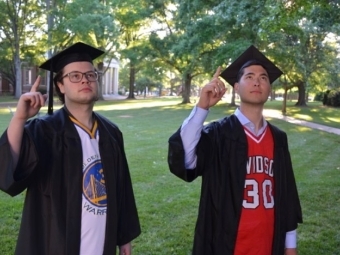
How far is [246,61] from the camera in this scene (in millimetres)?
2689

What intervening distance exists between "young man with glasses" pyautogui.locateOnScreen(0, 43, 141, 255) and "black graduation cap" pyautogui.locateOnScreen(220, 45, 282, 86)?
887 millimetres

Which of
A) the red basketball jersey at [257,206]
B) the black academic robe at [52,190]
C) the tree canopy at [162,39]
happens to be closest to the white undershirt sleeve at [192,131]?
the red basketball jersey at [257,206]

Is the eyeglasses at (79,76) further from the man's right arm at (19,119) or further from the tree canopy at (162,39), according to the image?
the tree canopy at (162,39)

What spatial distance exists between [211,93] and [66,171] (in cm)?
89

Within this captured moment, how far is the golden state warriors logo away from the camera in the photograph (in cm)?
228

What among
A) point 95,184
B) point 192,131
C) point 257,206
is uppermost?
point 192,131

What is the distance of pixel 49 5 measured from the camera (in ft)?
113

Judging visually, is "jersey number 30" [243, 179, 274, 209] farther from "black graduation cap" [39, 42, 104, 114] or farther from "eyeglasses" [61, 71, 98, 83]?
"black graduation cap" [39, 42, 104, 114]

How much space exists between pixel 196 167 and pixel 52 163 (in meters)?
0.79

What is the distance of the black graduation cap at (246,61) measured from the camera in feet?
8.77

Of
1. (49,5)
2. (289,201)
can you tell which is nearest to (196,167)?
(289,201)

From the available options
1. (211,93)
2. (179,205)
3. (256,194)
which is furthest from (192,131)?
(179,205)

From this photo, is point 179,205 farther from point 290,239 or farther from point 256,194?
point 256,194

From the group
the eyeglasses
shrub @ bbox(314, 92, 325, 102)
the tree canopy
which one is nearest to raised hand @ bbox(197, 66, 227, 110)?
the eyeglasses
